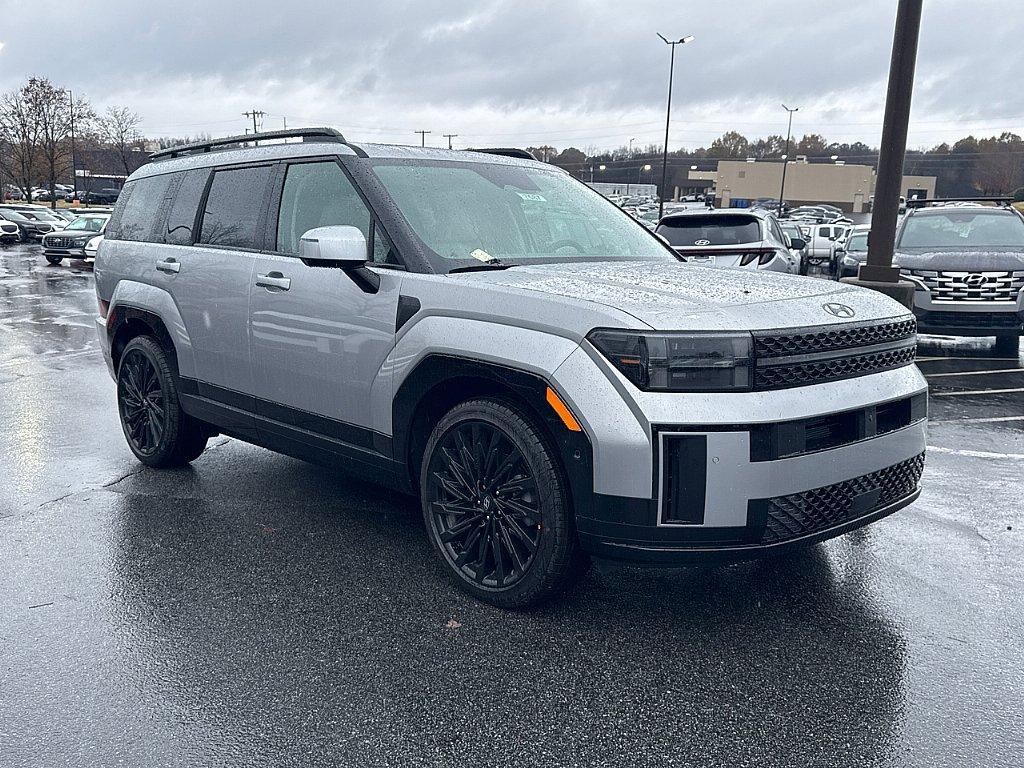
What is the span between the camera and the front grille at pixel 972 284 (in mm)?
10305

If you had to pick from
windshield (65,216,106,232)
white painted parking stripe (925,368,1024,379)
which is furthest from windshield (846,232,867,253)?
windshield (65,216,106,232)

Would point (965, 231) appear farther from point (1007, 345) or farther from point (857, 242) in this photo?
point (857, 242)

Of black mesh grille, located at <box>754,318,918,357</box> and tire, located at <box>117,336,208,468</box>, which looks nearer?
black mesh grille, located at <box>754,318,918,357</box>

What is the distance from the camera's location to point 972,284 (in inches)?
411

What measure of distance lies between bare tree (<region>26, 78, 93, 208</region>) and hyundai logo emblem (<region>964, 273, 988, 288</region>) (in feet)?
216

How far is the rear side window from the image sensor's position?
593cm

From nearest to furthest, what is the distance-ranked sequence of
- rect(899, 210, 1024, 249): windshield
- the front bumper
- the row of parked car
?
the front bumper, rect(899, 210, 1024, 249): windshield, the row of parked car

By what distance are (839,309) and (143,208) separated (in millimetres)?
4588

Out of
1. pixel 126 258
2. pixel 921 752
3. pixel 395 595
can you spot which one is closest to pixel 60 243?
pixel 126 258

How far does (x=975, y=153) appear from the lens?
465 feet

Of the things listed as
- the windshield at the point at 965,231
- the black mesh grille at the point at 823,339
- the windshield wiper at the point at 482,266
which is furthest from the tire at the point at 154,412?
the windshield at the point at 965,231

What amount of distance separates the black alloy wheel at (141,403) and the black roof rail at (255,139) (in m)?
1.34

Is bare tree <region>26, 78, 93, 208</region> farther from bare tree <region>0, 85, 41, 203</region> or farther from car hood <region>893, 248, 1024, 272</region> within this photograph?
car hood <region>893, 248, 1024, 272</region>

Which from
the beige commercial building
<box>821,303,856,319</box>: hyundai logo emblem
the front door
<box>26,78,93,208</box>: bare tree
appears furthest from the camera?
the beige commercial building
